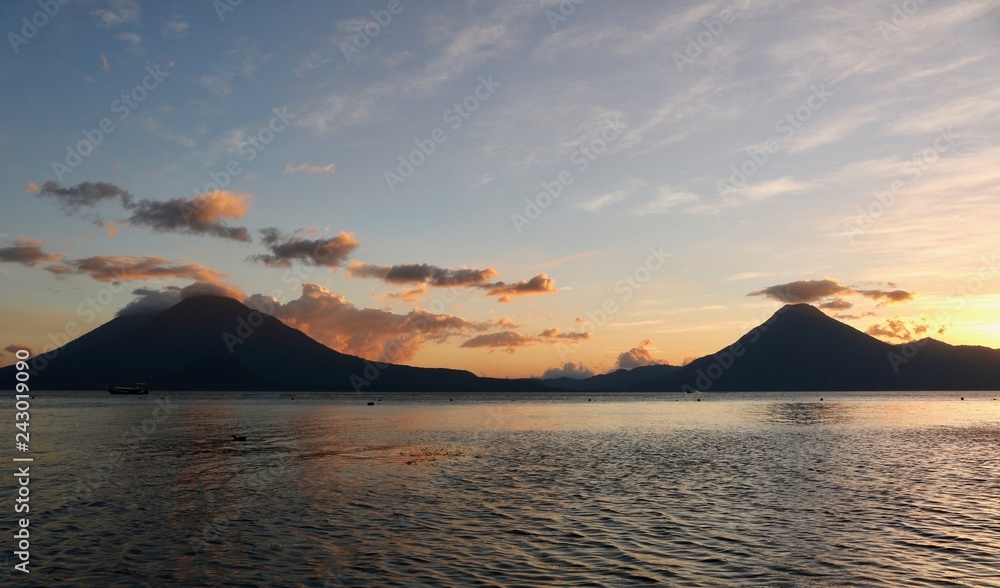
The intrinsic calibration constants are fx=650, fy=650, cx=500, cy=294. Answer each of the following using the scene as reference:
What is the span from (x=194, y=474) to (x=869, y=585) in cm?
4610

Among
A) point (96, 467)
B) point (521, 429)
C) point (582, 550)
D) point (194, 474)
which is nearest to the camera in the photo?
point (582, 550)

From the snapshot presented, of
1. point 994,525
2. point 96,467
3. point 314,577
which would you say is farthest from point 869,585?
point 96,467

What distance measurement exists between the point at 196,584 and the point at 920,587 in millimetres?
25466

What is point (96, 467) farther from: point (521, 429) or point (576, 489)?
point (521, 429)

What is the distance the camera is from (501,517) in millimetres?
34438

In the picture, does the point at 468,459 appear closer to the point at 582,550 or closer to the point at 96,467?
the point at 96,467

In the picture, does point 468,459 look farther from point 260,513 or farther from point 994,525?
point 994,525

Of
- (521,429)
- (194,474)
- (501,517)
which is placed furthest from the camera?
(521,429)

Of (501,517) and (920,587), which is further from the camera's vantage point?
(501,517)

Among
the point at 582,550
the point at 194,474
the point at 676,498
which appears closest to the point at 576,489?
the point at 676,498

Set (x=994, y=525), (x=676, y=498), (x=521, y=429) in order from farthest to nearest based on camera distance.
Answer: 1. (x=521, y=429)
2. (x=676, y=498)
3. (x=994, y=525)

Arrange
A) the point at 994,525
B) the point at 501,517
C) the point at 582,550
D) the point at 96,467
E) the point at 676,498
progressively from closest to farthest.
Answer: the point at 582,550 < the point at 994,525 < the point at 501,517 < the point at 676,498 < the point at 96,467

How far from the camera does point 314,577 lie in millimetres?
23844

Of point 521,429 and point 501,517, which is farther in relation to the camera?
point 521,429
